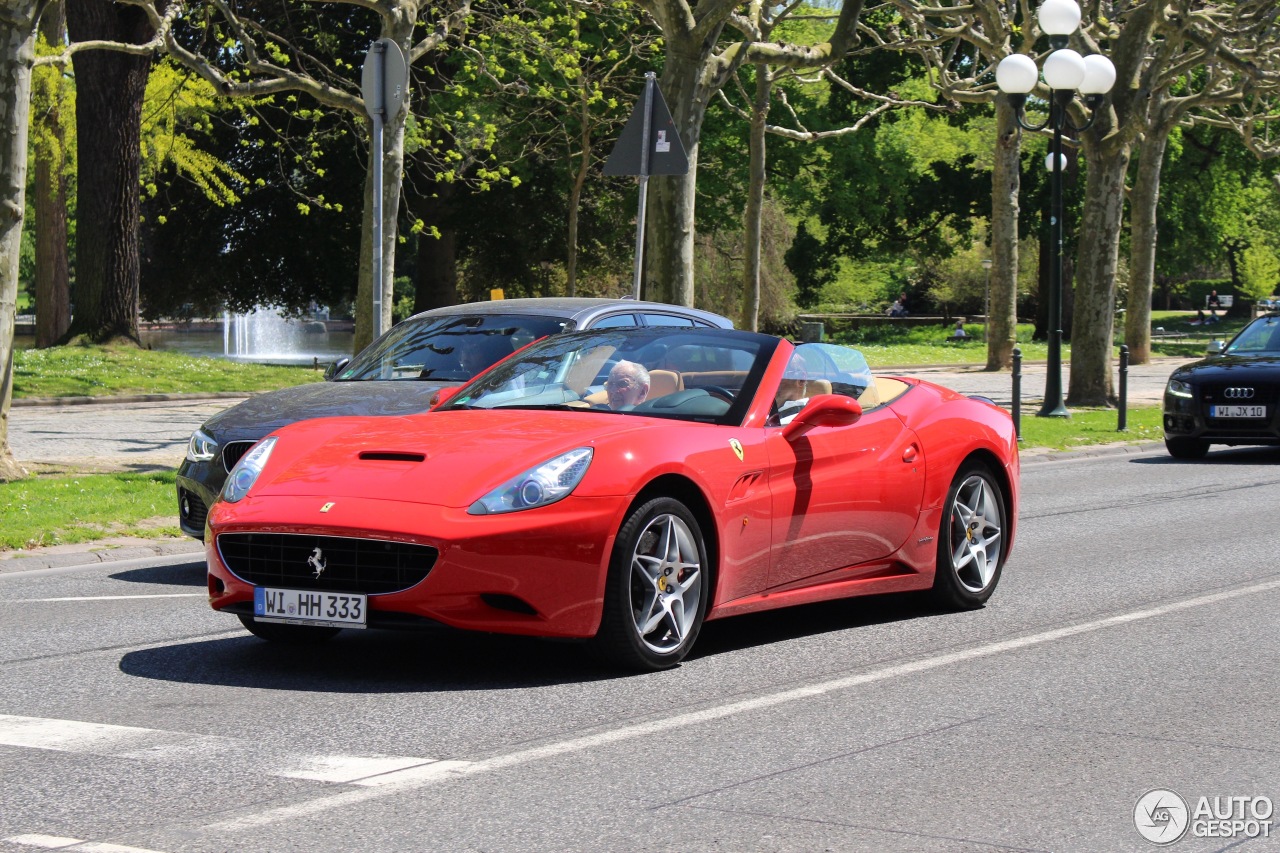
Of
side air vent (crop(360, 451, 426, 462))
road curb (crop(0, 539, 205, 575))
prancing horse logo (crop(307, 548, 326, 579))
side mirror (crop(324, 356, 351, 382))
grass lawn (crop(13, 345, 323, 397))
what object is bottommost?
road curb (crop(0, 539, 205, 575))

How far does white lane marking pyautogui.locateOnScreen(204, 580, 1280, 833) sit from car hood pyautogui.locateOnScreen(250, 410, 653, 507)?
3.83ft

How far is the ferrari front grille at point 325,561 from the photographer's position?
6.48 metres

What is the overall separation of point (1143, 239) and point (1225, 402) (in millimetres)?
22048

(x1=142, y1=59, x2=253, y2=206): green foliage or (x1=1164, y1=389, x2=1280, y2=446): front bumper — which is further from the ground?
(x1=142, y1=59, x2=253, y2=206): green foliage

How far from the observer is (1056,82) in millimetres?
21641

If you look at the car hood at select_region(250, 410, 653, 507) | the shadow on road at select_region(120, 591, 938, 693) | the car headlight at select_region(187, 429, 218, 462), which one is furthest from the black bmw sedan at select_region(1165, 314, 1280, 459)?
the car hood at select_region(250, 410, 653, 507)

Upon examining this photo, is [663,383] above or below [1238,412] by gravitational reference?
above

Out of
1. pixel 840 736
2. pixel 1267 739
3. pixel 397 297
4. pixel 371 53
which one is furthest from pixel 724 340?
pixel 397 297

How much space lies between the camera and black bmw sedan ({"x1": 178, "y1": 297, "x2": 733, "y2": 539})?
10.2m

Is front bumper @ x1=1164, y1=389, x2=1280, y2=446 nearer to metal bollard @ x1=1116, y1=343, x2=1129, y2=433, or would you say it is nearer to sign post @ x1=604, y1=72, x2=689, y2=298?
metal bollard @ x1=1116, y1=343, x2=1129, y2=433

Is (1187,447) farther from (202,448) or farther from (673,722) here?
(673,722)

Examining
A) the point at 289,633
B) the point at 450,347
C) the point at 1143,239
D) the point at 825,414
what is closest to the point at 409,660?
the point at 289,633

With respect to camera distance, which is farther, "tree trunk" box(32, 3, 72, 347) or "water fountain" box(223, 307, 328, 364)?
"water fountain" box(223, 307, 328, 364)

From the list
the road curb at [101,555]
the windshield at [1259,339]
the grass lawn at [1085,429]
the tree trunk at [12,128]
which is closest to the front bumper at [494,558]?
the road curb at [101,555]
